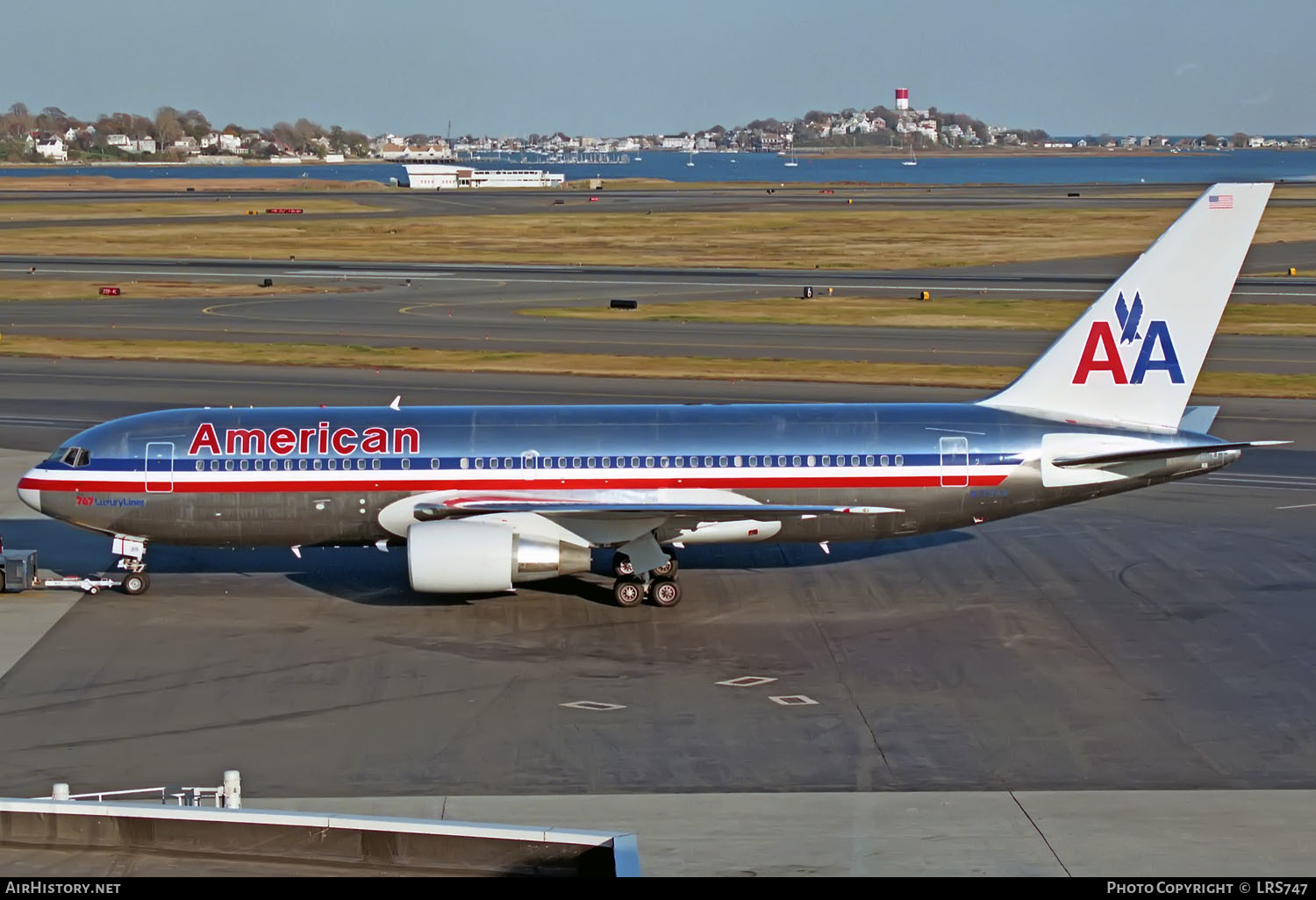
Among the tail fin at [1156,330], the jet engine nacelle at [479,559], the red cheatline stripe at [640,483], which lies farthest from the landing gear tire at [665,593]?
the tail fin at [1156,330]

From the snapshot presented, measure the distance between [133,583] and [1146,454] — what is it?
24.3m

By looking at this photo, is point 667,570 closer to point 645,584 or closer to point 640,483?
point 645,584

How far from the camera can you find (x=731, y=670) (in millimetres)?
30359

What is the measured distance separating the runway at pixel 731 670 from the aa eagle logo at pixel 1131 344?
518cm

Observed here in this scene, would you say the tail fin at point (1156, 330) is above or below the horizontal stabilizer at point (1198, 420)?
A: above

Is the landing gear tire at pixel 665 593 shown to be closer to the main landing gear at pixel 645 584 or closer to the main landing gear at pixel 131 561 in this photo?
the main landing gear at pixel 645 584

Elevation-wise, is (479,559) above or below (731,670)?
above

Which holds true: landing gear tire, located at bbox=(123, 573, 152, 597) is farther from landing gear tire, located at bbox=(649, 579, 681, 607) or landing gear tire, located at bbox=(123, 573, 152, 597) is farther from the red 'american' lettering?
landing gear tire, located at bbox=(649, 579, 681, 607)

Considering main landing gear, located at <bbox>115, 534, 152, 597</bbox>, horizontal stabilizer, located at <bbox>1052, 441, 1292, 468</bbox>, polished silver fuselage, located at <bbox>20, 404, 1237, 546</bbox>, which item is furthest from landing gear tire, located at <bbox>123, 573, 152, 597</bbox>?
horizontal stabilizer, located at <bbox>1052, 441, 1292, 468</bbox>

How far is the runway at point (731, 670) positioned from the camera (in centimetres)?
2514

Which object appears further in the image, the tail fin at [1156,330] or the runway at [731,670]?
the tail fin at [1156,330]

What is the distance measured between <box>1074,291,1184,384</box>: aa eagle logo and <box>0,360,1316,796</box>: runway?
518cm

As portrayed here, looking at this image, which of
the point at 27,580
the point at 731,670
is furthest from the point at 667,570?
the point at 27,580
